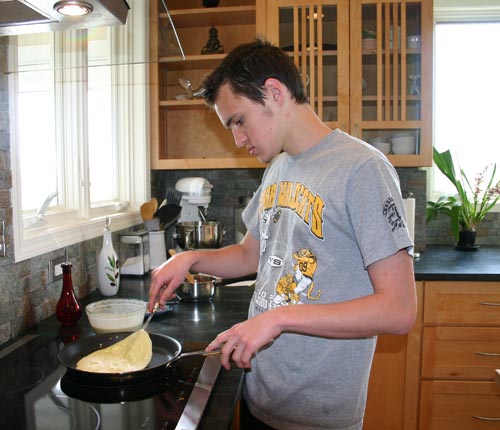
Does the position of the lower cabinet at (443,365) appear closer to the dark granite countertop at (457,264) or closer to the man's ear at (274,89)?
the dark granite countertop at (457,264)

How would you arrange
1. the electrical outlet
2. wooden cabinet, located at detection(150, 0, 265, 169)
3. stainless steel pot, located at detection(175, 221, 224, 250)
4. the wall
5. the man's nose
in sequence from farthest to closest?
the wall
wooden cabinet, located at detection(150, 0, 265, 169)
stainless steel pot, located at detection(175, 221, 224, 250)
the electrical outlet
the man's nose

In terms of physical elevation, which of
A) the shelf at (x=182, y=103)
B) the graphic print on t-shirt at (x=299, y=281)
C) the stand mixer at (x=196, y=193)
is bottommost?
the graphic print on t-shirt at (x=299, y=281)

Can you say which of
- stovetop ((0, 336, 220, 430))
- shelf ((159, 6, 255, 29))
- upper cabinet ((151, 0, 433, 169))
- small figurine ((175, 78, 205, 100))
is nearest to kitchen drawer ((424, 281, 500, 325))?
upper cabinet ((151, 0, 433, 169))

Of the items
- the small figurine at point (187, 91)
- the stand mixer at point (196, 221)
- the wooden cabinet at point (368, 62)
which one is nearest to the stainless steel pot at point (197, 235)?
the stand mixer at point (196, 221)

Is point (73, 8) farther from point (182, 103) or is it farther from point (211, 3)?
point (211, 3)

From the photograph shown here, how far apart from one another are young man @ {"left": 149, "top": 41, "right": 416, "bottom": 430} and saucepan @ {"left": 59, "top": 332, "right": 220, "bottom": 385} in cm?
14

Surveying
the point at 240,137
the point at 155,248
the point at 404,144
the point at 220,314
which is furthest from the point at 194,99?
the point at 240,137

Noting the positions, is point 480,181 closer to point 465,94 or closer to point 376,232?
point 465,94

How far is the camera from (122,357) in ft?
3.64

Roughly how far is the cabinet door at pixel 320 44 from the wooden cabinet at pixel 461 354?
3.27 feet

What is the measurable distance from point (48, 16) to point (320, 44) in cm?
179

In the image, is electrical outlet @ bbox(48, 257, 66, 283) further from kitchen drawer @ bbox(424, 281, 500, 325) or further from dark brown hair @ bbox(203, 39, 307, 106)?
kitchen drawer @ bbox(424, 281, 500, 325)

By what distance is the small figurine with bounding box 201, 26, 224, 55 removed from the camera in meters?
2.65

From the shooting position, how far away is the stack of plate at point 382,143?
8.27ft
